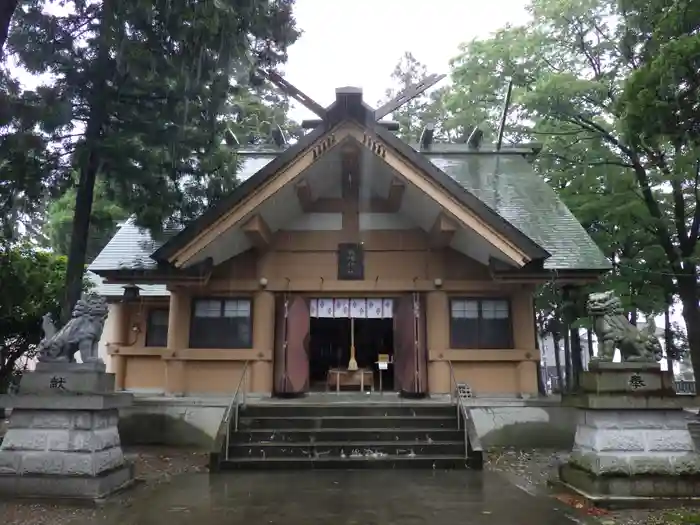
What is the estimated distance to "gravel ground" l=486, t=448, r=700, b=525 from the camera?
629 centimetres

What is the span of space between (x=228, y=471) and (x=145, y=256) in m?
5.74

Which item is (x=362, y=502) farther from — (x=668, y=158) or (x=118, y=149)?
(x=668, y=158)

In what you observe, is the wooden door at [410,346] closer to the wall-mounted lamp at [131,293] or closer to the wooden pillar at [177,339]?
the wooden pillar at [177,339]

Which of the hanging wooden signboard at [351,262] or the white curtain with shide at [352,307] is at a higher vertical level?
the hanging wooden signboard at [351,262]

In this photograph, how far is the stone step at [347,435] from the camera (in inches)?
392

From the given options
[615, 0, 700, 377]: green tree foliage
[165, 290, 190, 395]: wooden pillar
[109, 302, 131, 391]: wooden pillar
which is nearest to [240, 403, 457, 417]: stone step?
[165, 290, 190, 395]: wooden pillar

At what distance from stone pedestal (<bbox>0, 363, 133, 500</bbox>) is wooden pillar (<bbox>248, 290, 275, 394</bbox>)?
198 inches

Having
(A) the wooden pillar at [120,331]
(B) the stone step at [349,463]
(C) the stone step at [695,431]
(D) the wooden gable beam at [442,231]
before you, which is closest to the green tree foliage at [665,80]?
(D) the wooden gable beam at [442,231]

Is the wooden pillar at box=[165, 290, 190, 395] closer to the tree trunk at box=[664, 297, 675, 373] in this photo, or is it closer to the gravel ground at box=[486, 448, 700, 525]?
the gravel ground at box=[486, 448, 700, 525]

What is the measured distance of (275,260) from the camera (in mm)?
13234

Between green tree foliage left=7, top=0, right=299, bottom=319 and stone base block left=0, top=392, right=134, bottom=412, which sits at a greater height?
green tree foliage left=7, top=0, right=299, bottom=319

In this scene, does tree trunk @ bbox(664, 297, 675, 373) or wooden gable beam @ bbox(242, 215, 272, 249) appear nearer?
wooden gable beam @ bbox(242, 215, 272, 249)

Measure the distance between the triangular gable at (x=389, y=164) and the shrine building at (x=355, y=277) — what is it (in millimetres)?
58

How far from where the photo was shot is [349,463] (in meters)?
9.23
